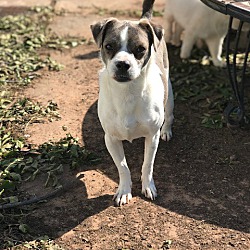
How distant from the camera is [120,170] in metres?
3.96

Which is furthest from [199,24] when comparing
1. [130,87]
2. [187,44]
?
[130,87]

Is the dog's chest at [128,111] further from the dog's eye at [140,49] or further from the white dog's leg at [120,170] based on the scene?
the dog's eye at [140,49]

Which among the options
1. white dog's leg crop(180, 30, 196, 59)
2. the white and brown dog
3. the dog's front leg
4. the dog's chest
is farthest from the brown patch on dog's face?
white dog's leg crop(180, 30, 196, 59)

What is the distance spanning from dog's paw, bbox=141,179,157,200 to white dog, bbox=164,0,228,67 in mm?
2478

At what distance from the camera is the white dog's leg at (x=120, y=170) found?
387 centimetres

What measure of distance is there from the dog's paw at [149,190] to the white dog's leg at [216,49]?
97.6 inches

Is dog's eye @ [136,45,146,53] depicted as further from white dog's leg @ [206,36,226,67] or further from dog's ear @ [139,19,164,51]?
white dog's leg @ [206,36,226,67]

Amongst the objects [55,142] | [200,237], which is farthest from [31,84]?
[200,237]

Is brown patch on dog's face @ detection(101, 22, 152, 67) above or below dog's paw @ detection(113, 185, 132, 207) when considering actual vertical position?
above

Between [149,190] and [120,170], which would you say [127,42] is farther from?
[149,190]

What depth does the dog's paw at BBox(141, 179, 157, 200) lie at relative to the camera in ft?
13.2

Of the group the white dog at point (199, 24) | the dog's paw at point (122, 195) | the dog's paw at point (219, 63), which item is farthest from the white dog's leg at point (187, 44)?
the dog's paw at point (122, 195)

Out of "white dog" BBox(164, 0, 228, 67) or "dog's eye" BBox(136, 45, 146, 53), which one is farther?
"white dog" BBox(164, 0, 228, 67)

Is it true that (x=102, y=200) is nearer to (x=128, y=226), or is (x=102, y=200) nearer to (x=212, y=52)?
(x=128, y=226)
